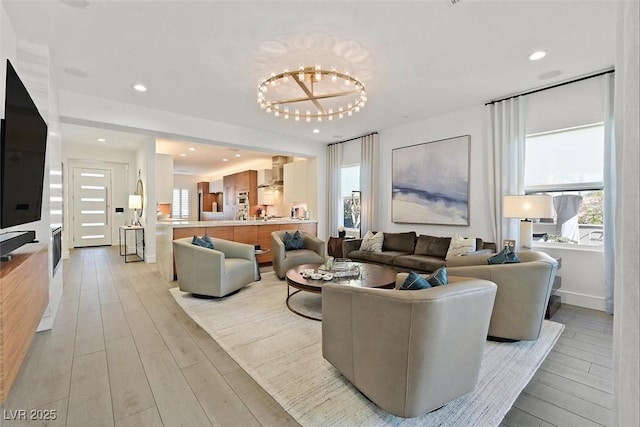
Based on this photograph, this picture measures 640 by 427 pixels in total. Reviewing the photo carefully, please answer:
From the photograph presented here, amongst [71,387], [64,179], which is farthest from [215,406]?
[64,179]

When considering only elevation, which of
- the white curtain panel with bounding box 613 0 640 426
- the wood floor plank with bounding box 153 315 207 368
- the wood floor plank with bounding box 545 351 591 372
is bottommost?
the wood floor plank with bounding box 545 351 591 372

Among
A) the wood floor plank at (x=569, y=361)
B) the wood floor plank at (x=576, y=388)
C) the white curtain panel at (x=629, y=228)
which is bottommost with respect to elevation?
the wood floor plank at (x=576, y=388)

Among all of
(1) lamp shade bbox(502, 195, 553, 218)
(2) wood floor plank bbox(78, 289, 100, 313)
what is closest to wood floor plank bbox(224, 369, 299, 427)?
(2) wood floor plank bbox(78, 289, 100, 313)

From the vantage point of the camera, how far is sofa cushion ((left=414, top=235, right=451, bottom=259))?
4.66m

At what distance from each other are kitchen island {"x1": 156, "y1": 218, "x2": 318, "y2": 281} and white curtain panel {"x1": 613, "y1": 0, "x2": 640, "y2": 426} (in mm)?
5114

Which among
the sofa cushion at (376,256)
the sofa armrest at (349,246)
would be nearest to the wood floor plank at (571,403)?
the sofa cushion at (376,256)

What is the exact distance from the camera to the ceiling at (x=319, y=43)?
2.43 m

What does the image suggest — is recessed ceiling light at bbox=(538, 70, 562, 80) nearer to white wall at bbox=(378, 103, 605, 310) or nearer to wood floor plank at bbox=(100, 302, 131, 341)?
white wall at bbox=(378, 103, 605, 310)

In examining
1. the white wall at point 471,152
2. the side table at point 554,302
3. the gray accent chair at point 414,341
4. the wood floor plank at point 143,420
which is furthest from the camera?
the white wall at point 471,152

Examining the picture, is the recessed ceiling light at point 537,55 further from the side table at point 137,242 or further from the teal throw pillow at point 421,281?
the side table at point 137,242

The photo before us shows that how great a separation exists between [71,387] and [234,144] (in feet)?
15.4

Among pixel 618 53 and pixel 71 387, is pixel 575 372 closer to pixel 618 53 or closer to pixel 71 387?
pixel 618 53

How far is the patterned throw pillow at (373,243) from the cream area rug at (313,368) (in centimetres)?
200

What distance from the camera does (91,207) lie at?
824cm
